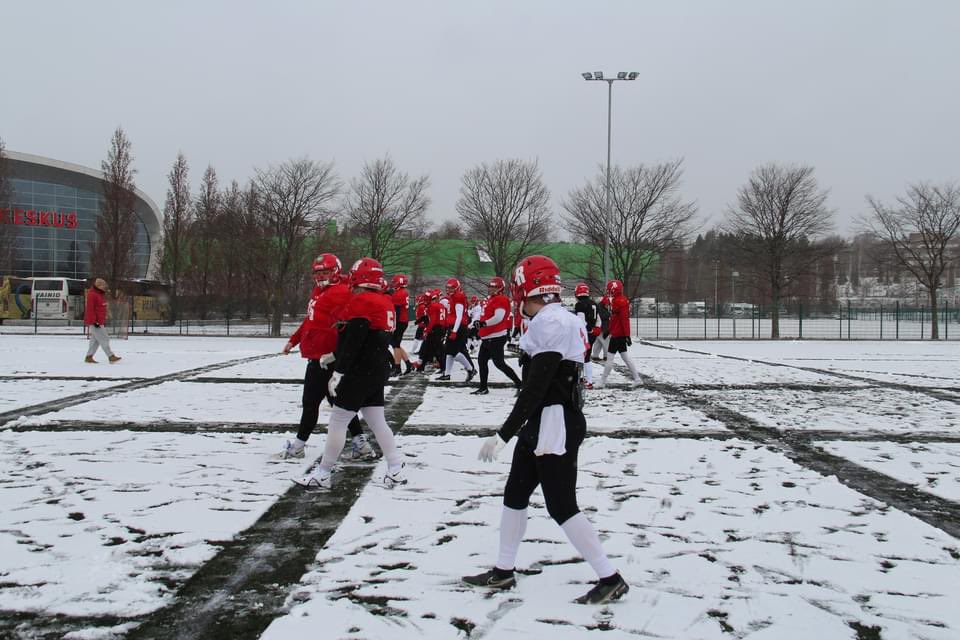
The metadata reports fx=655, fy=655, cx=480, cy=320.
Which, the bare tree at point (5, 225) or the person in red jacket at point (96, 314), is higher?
the bare tree at point (5, 225)

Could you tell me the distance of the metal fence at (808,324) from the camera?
3788 centimetres

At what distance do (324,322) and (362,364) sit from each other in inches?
35.3

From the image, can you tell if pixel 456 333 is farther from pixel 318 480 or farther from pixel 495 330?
pixel 318 480

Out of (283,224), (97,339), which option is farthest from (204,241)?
(97,339)

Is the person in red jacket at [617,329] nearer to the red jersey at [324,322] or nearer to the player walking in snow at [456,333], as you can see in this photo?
the player walking in snow at [456,333]

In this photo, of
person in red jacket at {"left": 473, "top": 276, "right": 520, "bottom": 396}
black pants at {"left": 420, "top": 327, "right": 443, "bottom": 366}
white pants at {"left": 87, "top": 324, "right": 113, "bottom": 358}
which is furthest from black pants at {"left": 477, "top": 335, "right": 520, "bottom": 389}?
white pants at {"left": 87, "top": 324, "right": 113, "bottom": 358}

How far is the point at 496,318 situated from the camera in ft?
35.6

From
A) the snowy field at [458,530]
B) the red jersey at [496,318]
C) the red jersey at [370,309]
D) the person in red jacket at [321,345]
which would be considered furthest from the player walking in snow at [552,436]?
the red jersey at [496,318]

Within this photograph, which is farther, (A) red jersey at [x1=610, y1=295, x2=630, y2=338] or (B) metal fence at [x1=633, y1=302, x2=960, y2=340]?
(B) metal fence at [x1=633, y1=302, x2=960, y2=340]

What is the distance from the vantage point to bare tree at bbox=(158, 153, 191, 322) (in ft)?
165

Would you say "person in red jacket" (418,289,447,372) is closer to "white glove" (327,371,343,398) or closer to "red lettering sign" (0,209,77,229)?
"white glove" (327,371,343,398)

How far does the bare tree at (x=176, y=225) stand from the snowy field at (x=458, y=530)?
1772 inches

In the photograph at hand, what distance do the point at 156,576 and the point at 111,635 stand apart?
→ 0.65 m

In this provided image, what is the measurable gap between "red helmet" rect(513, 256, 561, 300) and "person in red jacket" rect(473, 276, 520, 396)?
7203 mm
